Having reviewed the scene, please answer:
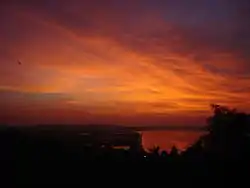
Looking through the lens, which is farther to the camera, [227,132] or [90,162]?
[227,132]

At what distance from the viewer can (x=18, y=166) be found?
16516 mm

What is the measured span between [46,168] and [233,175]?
21.5ft

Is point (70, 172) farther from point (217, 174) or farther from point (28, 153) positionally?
point (217, 174)

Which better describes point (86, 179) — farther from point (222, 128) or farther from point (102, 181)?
point (222, 128)

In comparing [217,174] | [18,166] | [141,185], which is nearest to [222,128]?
[217,174]

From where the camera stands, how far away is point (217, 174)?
16.7 meters

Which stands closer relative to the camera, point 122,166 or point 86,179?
point 86,179

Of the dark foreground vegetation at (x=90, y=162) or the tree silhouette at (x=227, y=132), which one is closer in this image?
the dark foreground vegetation at (x=90, y=162)

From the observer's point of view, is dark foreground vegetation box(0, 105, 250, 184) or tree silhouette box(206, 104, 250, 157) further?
tree silhouette box(206, 104, 250, 157)

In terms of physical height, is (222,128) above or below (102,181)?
above

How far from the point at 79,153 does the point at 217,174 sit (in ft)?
17.6

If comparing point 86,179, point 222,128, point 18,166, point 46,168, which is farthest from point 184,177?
point 222,128

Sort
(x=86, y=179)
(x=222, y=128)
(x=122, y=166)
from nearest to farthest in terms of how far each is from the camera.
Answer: (x=86, y=179)
(x=122, y=166)
(x=222, y=128)

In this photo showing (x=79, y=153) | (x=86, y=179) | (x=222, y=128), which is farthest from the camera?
(x=222, y=128)
